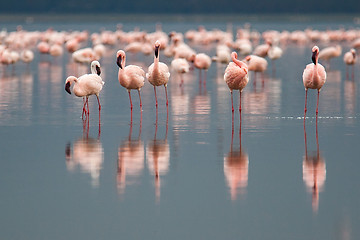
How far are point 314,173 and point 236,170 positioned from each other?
1.00 metres

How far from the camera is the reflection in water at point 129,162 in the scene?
10.1m

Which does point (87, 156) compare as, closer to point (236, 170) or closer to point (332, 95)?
point (236, 170)

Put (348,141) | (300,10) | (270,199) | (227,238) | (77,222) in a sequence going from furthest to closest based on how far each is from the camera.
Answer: (300,10), (348,141), (270,199), (77,222), (227,238)

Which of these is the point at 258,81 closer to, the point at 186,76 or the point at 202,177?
the point at 186,76

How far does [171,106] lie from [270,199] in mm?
8272

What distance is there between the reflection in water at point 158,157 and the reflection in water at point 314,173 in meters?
1.78

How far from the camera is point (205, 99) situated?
1856cm

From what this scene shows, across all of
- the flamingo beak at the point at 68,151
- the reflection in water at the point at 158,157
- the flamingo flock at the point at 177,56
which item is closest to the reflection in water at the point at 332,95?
the flamingo flock at the point at 177,56

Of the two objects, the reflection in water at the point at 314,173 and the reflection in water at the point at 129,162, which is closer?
the reflection in water at the point at 314,173

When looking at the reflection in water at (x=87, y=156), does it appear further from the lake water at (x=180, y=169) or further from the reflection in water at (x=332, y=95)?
the reflection in water at (x=332, y=95)

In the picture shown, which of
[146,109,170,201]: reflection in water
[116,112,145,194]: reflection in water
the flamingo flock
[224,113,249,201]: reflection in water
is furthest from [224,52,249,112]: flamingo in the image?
[224,113,249,201]: reflection in water

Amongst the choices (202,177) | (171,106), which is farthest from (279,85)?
(202,177)

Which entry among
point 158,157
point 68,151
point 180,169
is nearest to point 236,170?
point 180,169

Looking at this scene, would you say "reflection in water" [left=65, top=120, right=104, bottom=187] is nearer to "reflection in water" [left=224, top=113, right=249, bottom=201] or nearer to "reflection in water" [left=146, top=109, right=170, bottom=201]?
"reflection in water" [left=146, top=109, right=170, bottom=201]
